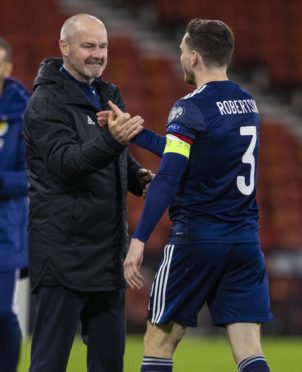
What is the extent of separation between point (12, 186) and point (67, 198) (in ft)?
3.74

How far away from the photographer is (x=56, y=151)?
14.6 ft

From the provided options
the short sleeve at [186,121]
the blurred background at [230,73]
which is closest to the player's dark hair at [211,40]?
the short sleeve at [186,121]

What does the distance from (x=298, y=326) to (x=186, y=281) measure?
5923mm

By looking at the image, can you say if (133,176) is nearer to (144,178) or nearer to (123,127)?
(144,178)

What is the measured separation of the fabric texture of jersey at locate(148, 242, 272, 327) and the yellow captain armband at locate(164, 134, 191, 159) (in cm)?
41

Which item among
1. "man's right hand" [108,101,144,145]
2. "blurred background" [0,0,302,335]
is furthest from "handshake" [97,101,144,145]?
"blurred background" [0,0,302,335]

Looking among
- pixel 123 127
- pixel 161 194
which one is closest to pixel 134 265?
pixel 161 194

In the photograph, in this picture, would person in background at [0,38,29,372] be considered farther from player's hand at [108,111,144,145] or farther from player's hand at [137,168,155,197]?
player's hand at [108,111,144,145]

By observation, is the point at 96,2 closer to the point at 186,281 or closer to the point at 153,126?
the point at 153,126

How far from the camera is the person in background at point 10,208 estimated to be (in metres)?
5.61

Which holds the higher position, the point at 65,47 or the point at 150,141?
the point at 65,47

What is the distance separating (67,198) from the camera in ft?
14.9

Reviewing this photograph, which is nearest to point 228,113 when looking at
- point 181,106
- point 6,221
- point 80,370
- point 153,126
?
point 181,106

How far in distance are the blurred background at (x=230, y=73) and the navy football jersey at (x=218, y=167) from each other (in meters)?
5.39
